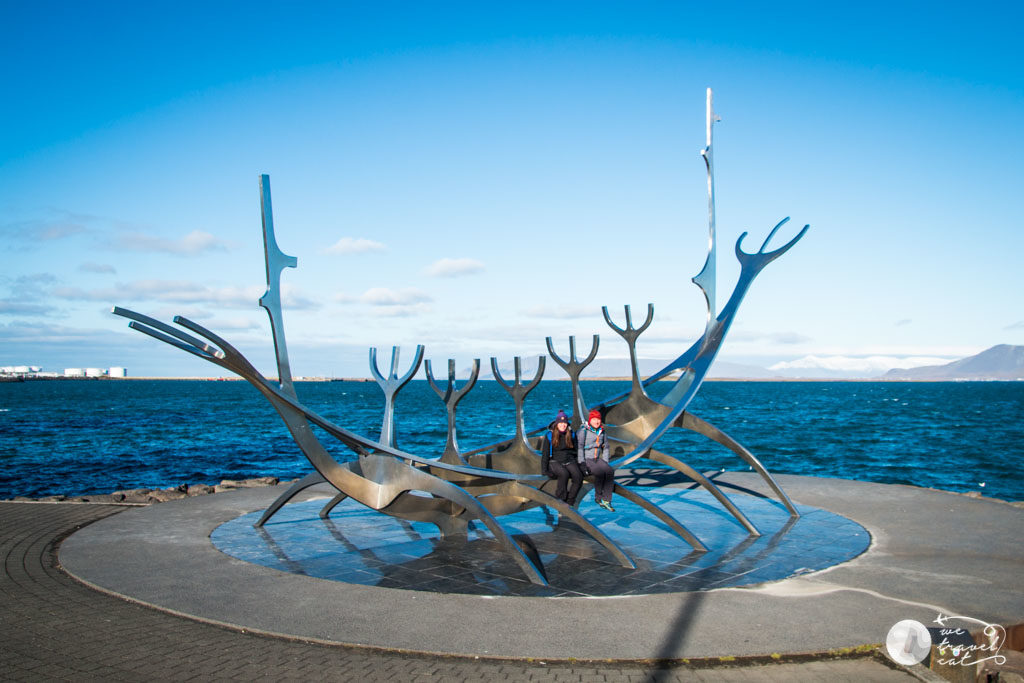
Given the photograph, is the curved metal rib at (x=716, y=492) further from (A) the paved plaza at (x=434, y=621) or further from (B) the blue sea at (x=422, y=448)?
(B) the blue sea at (x=422, y=448)

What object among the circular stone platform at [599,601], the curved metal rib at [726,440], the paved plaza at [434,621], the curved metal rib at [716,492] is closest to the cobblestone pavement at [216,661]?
the paved plaza at [434,621]

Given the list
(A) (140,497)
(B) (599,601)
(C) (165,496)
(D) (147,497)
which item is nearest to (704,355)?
(B) (599,601)

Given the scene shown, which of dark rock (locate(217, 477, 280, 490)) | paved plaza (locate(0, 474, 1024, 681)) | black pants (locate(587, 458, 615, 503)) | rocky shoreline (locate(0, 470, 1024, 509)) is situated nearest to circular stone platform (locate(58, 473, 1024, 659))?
paved plaza (locate(0, 474, 1024, 681))

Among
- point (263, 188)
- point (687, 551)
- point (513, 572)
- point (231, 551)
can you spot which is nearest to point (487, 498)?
point (513, 572)

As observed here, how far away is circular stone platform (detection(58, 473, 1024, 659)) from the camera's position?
22.6ft

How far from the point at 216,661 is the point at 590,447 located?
19.0 ft

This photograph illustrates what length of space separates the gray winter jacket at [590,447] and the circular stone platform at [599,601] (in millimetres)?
1311

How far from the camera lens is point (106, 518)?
12859 mm

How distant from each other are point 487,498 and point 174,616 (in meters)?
4.57

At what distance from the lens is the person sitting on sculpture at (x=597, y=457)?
35.4ft

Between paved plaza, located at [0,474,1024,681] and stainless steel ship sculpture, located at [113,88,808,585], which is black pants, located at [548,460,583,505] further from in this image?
paved plaza, located at [0,474,1024,681]

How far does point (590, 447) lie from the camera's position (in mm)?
10828

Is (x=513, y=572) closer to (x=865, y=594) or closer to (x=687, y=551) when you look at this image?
(x=687, y=551)

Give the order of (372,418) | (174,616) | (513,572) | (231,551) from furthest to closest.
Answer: (372,418) → (231,551) → (513,572) → (174,616)
